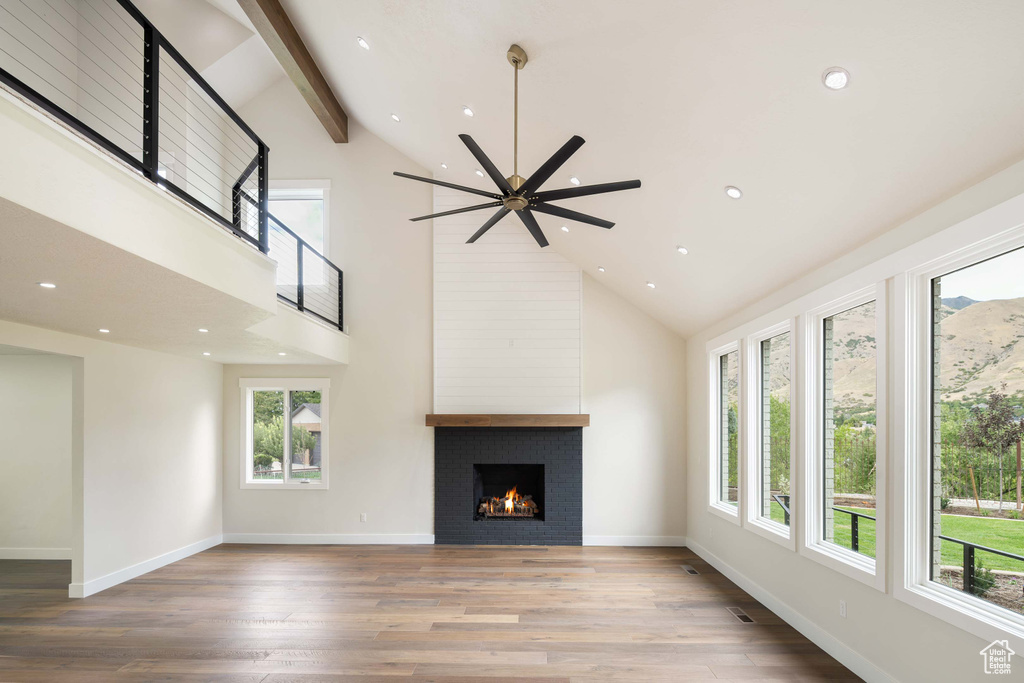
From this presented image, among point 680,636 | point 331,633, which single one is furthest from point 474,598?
point 680,636

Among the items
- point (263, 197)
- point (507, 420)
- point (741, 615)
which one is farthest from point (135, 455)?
point (741, 615)

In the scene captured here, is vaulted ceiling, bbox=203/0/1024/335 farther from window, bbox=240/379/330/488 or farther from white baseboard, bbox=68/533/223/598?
white baseboard, bbox=68/533/223/598

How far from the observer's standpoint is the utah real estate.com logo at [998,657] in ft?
8.39

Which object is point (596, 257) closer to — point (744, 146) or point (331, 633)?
point (744, 146)

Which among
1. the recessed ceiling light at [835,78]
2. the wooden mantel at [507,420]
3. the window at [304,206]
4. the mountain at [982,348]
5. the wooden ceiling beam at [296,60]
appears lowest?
the wooden mantel at [507,420]

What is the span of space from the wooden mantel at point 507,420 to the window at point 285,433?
1.53 m

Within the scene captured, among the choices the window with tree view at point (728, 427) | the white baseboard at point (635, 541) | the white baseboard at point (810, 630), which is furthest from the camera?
the white baseboard at point (635, 541)

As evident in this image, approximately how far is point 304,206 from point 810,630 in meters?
7.27

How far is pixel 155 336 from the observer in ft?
17.6

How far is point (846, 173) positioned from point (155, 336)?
5434 mm

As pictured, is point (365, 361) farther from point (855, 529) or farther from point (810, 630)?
point (855, 529)

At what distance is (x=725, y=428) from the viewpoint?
21.8 ft

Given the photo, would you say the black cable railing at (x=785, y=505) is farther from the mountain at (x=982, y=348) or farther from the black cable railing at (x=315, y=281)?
the black cable railing at (x=315, y=281)

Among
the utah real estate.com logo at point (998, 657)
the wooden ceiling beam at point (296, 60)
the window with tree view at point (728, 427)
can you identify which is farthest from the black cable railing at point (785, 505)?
the wooden ceiling beam at point (296, 60)
